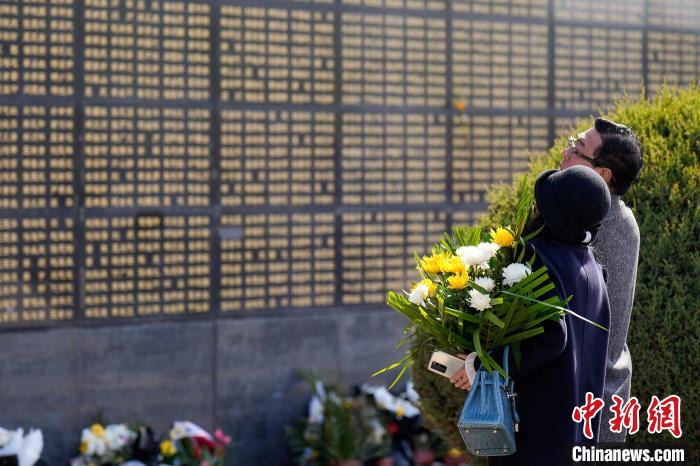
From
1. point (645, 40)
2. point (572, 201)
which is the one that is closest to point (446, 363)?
point (572, 201)

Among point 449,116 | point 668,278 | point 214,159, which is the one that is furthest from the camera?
point 449,116

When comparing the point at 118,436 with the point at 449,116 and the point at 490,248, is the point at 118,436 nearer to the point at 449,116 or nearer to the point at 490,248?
the point at 449,116

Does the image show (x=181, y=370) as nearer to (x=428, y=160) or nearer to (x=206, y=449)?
(x=206, y=449)

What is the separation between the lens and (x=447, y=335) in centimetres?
325

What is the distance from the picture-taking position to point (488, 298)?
3096mm

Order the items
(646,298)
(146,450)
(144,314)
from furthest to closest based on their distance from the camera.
A: 1. (144,314)
2. (146,450)
3. (646,298)

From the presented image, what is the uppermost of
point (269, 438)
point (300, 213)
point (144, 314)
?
point (300, 213)

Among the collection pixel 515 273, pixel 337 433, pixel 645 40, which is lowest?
pixel 337 433

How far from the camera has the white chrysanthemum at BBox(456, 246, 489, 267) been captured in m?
3.20

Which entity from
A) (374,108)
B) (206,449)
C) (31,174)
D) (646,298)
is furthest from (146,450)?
(646,298)

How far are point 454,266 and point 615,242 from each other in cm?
74

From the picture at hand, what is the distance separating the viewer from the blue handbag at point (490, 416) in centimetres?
304

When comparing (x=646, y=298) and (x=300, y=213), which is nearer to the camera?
(x=646, y=298)

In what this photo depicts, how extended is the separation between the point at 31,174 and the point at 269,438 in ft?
8.60
